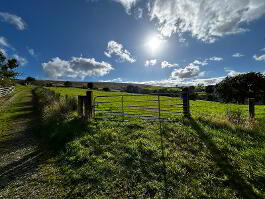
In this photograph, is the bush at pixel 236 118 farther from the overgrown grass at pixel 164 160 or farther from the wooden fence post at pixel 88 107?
the wooden fence post at pixel 88 107

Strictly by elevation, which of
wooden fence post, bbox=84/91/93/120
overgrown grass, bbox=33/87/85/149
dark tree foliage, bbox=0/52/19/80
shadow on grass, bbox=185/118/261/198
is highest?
dark tree foliage, bbox=0/52/19/80

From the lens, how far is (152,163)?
541cm

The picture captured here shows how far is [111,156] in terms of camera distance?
5898mm

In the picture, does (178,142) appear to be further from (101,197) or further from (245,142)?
(101,197)

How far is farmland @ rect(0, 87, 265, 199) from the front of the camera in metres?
4.38

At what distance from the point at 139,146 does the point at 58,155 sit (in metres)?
3.38

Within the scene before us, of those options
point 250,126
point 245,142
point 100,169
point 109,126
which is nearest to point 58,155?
point 100,169

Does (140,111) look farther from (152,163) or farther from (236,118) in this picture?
(152,163)

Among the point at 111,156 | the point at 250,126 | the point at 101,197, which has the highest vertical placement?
the point at 250,126

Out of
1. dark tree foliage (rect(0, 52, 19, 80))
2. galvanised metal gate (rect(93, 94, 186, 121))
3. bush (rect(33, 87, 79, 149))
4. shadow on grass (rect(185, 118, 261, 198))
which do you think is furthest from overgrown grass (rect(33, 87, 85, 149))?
dark tree foliage (rect(0, 52, 19, 80))

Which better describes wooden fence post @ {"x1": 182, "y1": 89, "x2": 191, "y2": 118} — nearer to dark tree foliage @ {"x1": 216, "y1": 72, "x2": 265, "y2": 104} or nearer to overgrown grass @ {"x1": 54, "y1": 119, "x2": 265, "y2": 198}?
overgrown grass @ {"x1": 54, "y1": 119, "x2": 265, "y2": 198}

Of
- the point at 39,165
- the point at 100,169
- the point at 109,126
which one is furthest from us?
the point at 109,126

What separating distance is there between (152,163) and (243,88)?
52.0 metres

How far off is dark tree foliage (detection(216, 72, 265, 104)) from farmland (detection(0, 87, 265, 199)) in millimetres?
45428
